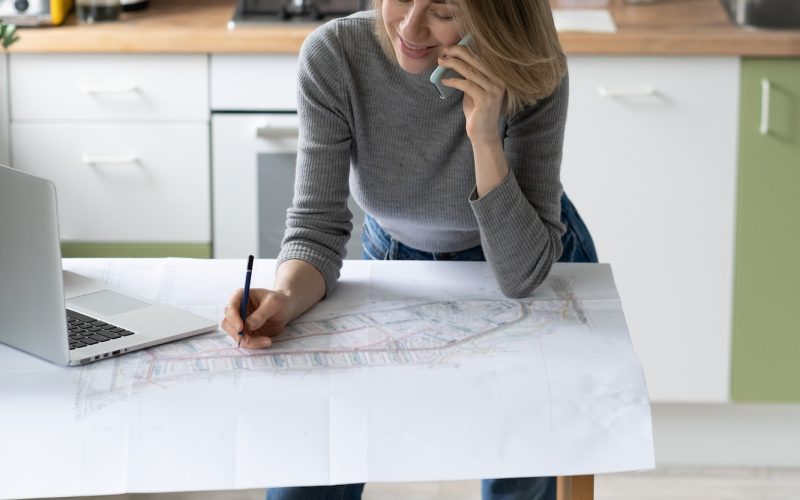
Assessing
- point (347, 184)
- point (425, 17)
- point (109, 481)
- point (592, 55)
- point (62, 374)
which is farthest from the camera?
point (592, 55)

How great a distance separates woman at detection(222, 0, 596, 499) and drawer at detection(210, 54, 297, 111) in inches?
34.7

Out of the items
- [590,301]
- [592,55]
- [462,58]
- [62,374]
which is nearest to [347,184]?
[462,58]

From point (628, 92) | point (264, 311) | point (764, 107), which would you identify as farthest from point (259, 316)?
point (764, 107)

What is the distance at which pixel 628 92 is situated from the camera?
2.53 m

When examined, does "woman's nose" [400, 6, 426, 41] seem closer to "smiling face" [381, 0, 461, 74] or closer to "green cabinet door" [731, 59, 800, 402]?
"smiling face" [381, 0, 461, 74]

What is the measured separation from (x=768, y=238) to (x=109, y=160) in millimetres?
1463

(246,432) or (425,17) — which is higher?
(425,17)

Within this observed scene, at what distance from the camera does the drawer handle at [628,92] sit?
99.7 inches

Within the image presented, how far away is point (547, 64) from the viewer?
154 centimetres

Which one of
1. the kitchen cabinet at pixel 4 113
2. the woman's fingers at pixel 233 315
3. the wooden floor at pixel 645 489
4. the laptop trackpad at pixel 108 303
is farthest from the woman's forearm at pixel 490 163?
the kitchen cabinet at pixel 4 113

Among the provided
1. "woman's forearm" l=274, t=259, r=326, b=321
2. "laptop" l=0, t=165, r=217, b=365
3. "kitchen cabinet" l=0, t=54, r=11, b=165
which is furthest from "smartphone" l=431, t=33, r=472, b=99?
"kitchen cabinet" l=0, t=54, r=11, b=165

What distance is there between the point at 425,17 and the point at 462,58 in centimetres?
7

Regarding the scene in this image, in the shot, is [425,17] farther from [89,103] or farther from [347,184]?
[89,103]

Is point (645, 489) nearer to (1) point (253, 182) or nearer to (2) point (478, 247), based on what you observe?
(2) point (478, 247)
